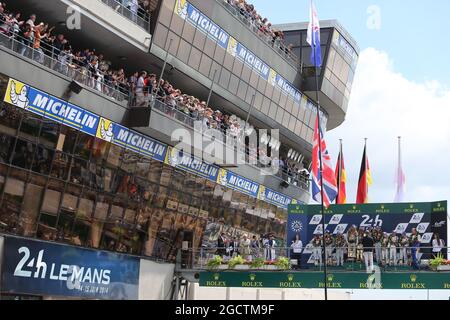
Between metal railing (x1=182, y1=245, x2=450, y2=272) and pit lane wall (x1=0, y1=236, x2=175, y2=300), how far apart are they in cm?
290

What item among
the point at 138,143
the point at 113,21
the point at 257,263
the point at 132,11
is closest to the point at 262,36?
A: the point at 132,11

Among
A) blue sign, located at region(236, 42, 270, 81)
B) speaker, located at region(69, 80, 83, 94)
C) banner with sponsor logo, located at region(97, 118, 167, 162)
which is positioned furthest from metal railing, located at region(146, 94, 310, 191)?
speaker, located at region(69, 80, 83, 94)

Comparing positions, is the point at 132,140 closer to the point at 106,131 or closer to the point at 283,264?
the point at 106,131

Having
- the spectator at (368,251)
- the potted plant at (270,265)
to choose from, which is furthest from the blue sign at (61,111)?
the spectator at (368,251)

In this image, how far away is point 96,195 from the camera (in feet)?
105

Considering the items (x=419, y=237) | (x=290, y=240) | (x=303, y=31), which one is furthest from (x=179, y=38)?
(x=303, y=31)

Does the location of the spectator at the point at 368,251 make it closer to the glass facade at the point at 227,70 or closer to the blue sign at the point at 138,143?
the blue sign at the point at 138,143

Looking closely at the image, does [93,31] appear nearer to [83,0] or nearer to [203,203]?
[83,0]

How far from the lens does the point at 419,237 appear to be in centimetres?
3288

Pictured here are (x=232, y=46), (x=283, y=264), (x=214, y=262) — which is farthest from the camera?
(x=232, y=46)

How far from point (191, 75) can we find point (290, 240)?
1033 centimetres

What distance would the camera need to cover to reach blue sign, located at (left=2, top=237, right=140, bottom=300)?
27234 mm

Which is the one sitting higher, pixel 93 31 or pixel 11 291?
pixel 93 31

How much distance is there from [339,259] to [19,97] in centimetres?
1586
